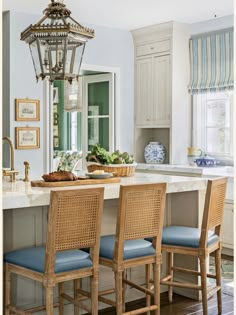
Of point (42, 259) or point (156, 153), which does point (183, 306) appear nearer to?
point (42, 259)

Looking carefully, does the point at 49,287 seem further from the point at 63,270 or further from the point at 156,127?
the point at 156,127

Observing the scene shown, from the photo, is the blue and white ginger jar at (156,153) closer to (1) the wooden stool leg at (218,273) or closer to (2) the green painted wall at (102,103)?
(2) the green painted wall at (102,103)

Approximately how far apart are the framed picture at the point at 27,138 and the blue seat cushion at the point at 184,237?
2.78m

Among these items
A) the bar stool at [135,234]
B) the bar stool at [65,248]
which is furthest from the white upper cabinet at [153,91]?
the bar stool at [65,248]

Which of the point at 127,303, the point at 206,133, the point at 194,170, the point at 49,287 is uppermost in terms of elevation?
the point at 206,133

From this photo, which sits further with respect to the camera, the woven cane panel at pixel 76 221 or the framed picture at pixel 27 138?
the framed picture at pixel 27 138

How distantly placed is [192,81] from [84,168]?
6.24 feet

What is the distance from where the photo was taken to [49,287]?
8.57ft

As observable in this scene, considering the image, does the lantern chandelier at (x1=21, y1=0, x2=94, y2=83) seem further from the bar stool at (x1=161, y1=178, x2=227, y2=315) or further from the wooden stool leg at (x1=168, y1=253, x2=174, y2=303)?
the wooden stool leg at (x1=168, y1=253, x2=174, y2=303)

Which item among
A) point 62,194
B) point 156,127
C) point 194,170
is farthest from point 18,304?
point 156,127

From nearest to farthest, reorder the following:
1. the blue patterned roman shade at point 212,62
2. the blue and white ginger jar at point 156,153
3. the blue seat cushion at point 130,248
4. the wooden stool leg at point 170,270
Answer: the blue seat cushion at point 130,248 → the wooden stool leg at point 170,270 → the blue patterned roman shade at point 212,62 → the blue and white ginger jar at point 156,153

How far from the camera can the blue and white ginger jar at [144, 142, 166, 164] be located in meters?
6.55

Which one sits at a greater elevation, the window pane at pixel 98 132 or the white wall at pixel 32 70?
the white wall at pixel 32 70

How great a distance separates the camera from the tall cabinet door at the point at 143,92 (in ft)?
21.7
